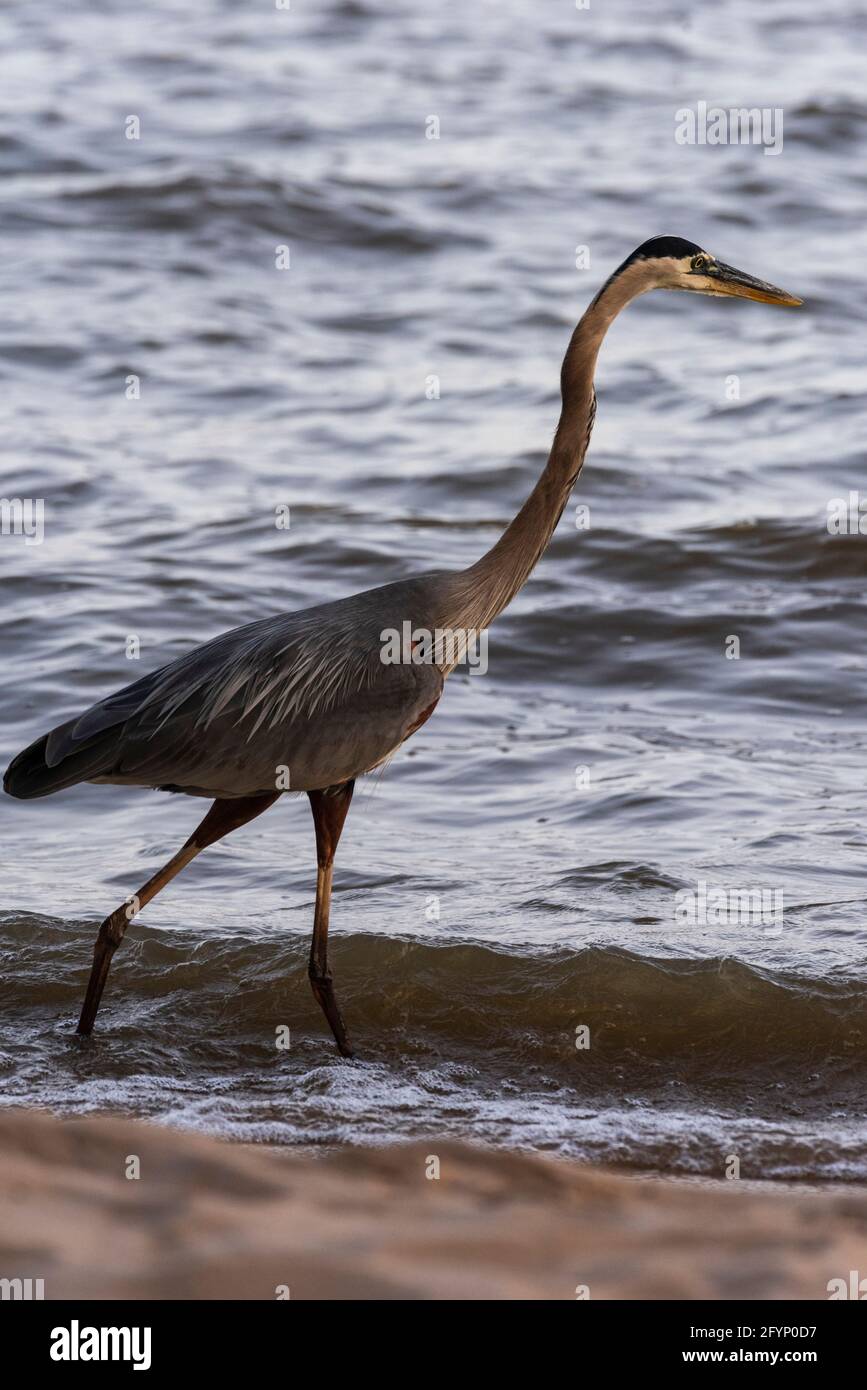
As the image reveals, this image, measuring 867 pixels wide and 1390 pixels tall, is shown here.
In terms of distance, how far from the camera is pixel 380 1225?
5168 millimetres

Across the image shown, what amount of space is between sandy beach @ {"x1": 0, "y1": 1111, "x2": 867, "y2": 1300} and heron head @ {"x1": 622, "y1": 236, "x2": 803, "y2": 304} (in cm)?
317

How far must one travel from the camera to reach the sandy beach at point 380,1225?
487 cm

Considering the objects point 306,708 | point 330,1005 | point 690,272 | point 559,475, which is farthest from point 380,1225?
point 690,272

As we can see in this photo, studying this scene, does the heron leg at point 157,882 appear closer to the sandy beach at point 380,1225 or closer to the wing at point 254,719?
the wing at point 254,719

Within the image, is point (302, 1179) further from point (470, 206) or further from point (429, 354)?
point (470, 206)

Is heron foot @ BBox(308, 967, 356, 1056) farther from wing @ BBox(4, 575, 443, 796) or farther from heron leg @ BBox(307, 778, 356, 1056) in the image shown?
wing @ BBox(4, 575, 443, 796)

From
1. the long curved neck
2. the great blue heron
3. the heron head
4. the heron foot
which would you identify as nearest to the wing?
the great blue heron

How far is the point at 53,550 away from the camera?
476 inches

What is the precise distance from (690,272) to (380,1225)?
3589 mm

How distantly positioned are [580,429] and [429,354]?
9723 mm

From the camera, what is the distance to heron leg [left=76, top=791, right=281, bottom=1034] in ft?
21.0

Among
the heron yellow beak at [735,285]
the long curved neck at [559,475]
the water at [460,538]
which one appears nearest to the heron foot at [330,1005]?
the water at [460,538]

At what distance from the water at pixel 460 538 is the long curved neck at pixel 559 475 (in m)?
1.39

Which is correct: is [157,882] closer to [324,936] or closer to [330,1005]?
[324,936]
